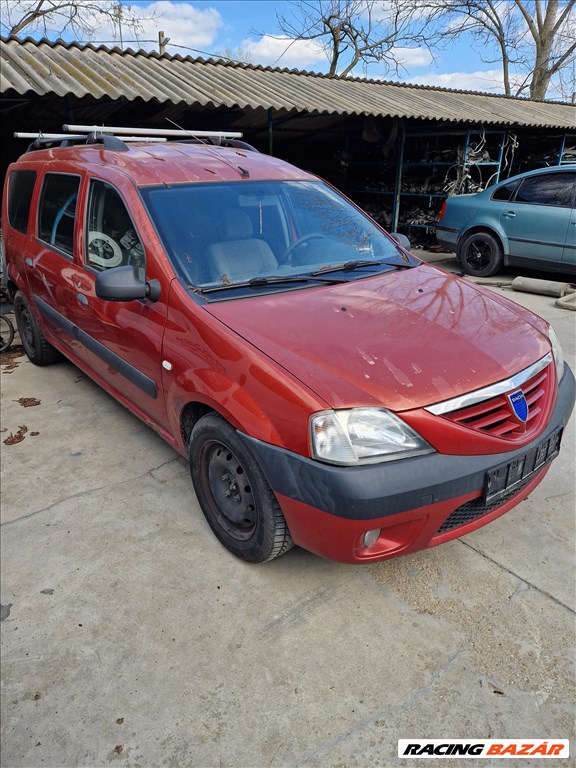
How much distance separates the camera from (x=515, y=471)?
2068 millimetres

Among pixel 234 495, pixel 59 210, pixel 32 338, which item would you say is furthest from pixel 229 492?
pixel 32 338

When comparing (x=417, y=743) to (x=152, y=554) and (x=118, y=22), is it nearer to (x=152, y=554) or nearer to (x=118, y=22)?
(x=152, y=554)

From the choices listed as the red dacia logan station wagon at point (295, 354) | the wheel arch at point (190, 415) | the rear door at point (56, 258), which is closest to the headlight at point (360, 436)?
the red dacia logan station wagon at point (295, 354)

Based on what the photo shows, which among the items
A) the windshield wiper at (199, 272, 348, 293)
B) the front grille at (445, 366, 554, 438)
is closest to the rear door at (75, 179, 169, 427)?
the windshield wiper at (199, 272, 348, 293)

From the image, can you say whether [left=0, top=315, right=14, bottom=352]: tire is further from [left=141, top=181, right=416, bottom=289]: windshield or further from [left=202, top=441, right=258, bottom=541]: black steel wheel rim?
[left=202, top=441, right=258, bottom=541]: black steel wheel rim

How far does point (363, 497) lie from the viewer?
179 centimetres

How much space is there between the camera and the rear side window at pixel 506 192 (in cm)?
759

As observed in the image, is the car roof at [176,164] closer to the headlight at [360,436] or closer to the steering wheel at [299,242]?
the steering wheel at [299,242]

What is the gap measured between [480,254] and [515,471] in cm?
670

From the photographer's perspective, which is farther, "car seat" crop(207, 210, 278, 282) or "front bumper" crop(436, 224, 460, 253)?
"front bumper" crop(436, 224, 460, 253)

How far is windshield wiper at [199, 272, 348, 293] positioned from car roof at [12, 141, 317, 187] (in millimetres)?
738

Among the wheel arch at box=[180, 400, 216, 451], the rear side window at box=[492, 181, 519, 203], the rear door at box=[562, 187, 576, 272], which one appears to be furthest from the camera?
the rear side window at box=[492, 181, 519, 203]

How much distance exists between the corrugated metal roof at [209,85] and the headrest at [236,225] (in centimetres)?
419

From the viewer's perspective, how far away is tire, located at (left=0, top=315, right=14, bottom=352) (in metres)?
5.30
